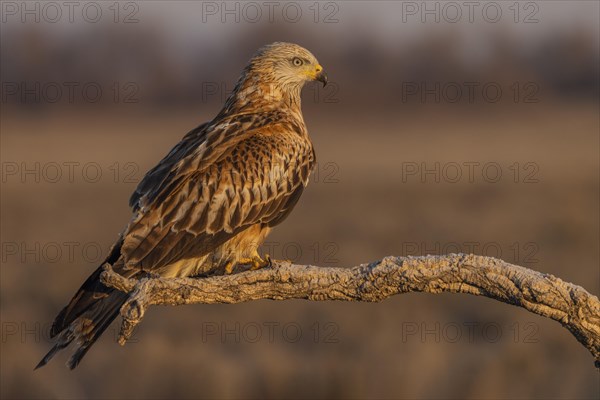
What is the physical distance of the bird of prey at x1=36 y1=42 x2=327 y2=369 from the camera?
7.74 meters

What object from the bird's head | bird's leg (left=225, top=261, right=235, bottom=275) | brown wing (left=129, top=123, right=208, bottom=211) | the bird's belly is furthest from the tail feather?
the bird's head

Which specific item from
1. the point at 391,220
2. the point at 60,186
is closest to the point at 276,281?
the point at 391,220

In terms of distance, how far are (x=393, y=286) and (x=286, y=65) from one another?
3130 mm

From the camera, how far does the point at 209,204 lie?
326 inches

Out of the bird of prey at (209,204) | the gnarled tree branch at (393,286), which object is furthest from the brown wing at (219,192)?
the gnarled tree branch at (393,286)

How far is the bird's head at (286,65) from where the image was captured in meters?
9.32

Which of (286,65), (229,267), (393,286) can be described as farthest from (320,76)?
(393,286)

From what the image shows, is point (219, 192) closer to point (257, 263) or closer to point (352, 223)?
point (257, 263)

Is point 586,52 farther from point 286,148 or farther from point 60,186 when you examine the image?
point 286,148

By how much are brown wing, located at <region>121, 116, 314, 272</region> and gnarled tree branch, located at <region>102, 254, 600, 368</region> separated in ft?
3.49

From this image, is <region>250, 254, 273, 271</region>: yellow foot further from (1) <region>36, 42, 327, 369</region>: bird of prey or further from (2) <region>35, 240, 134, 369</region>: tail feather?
(2) <region>35, 240, 134, 369</region>: tail feather

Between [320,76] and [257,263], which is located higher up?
[320,76]

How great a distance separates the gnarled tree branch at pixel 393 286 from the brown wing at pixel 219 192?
1065 millimetres

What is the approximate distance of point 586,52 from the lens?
49469 mm
